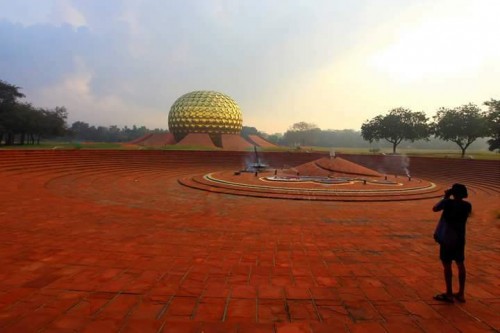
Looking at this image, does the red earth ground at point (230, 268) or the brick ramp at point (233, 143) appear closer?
the red earth ground at point (230, 268)

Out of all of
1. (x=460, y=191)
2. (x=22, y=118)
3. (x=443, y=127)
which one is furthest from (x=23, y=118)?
(x=443, y=127)

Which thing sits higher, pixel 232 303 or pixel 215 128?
pixel 215 128

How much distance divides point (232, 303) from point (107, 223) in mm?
5160

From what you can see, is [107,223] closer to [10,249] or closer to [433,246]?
[10,249]

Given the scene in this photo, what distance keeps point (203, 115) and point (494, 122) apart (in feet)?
112

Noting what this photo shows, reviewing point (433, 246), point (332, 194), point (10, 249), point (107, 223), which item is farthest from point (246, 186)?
point (10, 249)

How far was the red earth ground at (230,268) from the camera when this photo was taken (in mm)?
3469

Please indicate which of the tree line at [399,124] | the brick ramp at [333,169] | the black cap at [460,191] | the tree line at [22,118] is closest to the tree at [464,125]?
the tree line at [399,124]

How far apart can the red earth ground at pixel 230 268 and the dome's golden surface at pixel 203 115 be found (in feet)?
114

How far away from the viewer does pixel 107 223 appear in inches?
305

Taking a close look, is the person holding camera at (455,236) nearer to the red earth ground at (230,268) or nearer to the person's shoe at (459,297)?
the person's shoe at (459,297)

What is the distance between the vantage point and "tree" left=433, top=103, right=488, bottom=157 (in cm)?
3231

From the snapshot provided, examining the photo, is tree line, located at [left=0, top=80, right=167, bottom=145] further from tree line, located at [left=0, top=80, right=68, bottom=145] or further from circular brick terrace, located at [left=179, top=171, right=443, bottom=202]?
circular brick terrace, located at [left=179, top=171, right=443, bottom=202]

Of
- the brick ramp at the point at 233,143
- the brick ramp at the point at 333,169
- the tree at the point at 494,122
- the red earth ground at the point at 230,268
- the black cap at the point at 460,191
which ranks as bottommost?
the red earth ground at the point at 230,268
